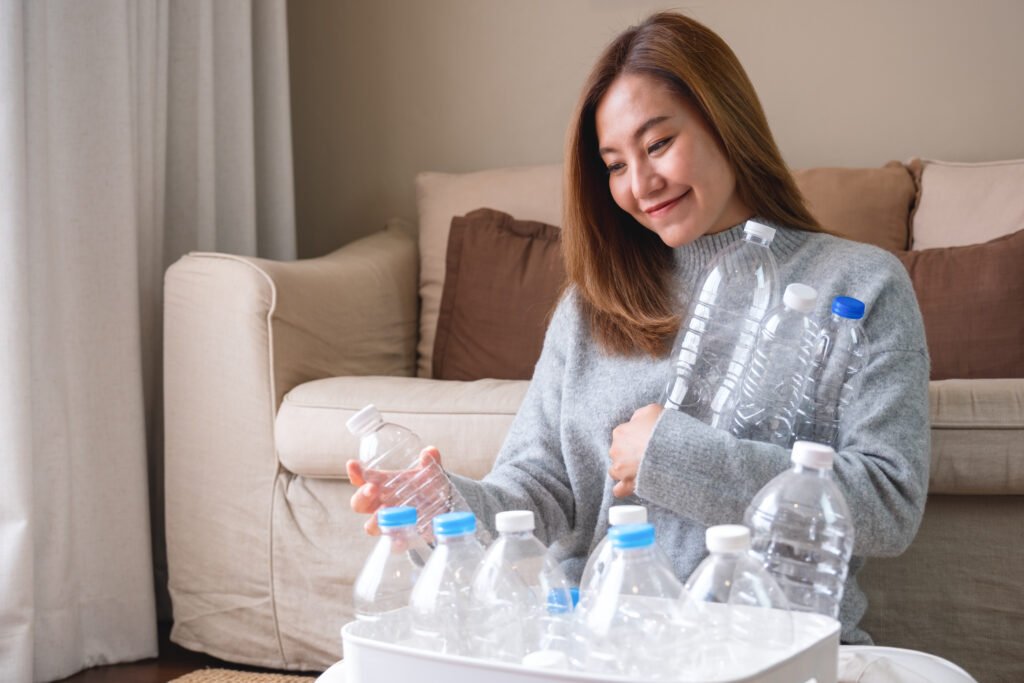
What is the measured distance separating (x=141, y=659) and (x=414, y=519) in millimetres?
1526

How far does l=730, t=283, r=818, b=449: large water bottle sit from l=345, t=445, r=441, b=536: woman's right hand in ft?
1.09

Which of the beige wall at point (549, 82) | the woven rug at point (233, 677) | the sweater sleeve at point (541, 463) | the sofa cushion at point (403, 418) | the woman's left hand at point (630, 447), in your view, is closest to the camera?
the woman's left hand at point (630, 447)

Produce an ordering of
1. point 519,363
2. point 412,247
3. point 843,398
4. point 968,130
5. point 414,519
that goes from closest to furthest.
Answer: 1. point 414,519
2. point 843,398
3. point 519,363
4. point 968,130
5. point 412,247

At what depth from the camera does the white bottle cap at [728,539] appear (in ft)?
2.68

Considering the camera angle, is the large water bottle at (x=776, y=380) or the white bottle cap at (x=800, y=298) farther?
the large water bottle at (x=776, y=380)

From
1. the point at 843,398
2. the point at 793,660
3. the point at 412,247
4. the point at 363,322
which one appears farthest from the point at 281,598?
the point at 793,660

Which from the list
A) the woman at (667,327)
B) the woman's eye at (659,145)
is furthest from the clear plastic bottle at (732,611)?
the woman's eye at (659,145)

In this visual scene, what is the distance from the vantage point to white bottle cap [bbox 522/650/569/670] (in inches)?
31.5

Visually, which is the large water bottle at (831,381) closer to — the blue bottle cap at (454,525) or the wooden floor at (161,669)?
the blue bottle cap at (454,525)

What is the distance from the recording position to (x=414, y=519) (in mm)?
922

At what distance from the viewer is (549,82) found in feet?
9.56

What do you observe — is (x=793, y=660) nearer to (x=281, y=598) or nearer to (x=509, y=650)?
(x=509, y=650)

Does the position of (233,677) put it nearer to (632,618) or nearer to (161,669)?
(161,669)

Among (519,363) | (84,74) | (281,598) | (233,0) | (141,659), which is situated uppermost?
(233,0)
